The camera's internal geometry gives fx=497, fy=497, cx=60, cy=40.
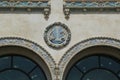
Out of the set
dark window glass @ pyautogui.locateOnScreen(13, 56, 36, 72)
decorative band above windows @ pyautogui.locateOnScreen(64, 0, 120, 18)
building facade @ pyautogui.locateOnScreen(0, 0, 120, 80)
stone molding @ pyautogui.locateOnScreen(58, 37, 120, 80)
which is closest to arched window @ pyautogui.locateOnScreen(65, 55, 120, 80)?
building facade @ pyautogui.locateOnScreen(0, 0, 120, 80)

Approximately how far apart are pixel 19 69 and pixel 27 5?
239 cm

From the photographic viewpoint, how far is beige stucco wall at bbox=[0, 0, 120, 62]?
58.0 ft

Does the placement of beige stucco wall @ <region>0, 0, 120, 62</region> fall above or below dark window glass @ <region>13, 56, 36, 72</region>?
above

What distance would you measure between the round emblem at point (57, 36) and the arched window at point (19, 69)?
48.0 inches

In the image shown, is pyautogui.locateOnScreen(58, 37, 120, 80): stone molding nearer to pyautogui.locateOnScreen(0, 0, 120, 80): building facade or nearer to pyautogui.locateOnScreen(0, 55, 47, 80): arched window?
pyautogui.locateOnScreen(0, 0, 120, 80): building facade

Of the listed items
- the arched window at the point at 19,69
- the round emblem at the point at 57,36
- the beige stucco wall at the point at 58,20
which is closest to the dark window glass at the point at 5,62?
the arched window at the point at 19,69

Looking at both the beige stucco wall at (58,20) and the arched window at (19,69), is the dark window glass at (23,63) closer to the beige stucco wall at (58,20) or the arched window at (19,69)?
the arched window at (19,69)

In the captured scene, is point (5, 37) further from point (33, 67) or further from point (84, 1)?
point (84, 1)

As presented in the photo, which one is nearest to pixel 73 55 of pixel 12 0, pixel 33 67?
pixel 33 67

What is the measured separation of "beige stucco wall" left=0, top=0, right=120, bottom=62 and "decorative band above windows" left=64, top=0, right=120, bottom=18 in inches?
7.6

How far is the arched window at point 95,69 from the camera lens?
1830 cm

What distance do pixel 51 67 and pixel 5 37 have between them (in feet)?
6.41

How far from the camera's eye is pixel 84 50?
58.6 ft

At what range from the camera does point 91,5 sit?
17906mm
